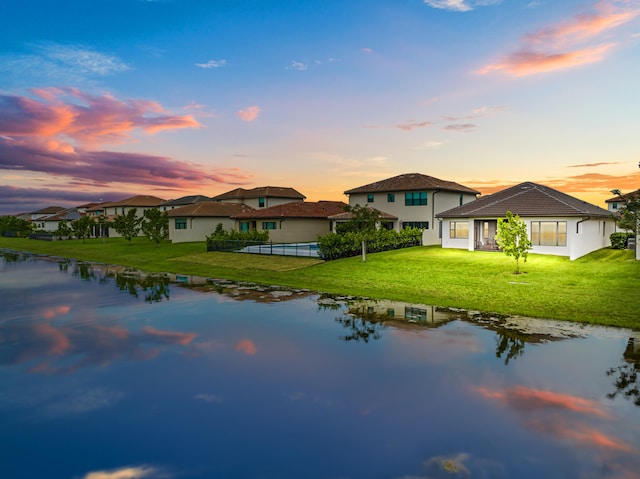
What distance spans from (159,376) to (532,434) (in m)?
8.83

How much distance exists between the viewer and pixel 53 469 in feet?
24.5

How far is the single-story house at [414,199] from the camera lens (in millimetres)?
46312

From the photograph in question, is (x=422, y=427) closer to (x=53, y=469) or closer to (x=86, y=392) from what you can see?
(x=53, y=469)

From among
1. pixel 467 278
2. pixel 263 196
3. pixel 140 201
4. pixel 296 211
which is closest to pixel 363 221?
pixel 467 278

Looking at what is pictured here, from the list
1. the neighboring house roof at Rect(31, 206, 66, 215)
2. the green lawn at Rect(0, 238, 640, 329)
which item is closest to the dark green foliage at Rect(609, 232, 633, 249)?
the green lawn at Rect(0, 238, 640, 329)

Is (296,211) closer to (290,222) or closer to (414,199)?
(290,222)

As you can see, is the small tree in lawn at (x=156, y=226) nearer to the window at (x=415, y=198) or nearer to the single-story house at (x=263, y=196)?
the single-story house at (x=263, y=196)

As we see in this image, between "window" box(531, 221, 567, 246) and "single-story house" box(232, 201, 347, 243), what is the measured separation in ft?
74.3

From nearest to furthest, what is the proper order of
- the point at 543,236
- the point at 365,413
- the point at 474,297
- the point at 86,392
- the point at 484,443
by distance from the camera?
the point at 484,443 → the point at 365,413 → the point at 86,392 → the point at 474,297 → the point at 543,236

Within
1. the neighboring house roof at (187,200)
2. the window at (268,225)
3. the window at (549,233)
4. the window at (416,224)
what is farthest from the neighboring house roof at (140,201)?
the window at (549,233)

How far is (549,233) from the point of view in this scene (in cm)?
3469

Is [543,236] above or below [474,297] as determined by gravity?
above

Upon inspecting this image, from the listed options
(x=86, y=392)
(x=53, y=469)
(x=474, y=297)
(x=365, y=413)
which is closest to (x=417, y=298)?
(x=474, y=297)

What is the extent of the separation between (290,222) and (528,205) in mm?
26848
